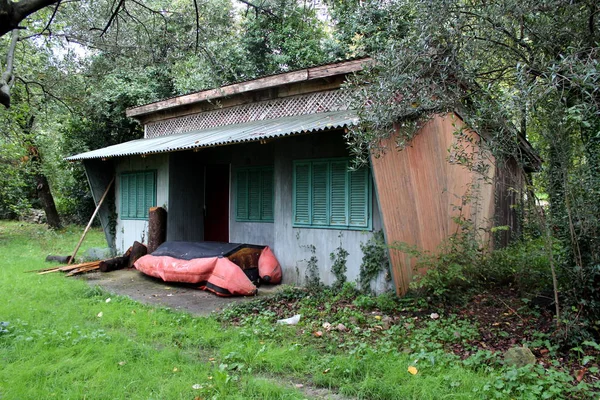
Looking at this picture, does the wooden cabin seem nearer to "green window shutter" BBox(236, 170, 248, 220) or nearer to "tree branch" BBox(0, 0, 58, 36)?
"green window shutter" BBox(236, 170, 248, 220)

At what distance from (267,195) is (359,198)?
232cm

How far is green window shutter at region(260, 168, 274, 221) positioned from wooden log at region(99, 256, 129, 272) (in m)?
3.49

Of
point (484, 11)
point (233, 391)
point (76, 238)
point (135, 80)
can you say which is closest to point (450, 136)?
point (484, 11)

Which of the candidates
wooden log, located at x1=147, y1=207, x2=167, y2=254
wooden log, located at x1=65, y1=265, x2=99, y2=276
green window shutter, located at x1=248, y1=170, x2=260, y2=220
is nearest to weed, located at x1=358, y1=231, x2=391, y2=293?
green window shutter, located at x1=248, y1=170, x2=260, y2=220

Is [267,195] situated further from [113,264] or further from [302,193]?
[113,264]

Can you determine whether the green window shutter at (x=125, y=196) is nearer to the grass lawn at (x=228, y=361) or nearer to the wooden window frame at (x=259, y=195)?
the wooden window frame at (x=259, y=195)

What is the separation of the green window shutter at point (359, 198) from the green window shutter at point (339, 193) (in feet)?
0.35

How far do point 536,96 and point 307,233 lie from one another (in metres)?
4.43

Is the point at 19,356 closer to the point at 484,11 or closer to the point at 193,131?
the point at 484,11

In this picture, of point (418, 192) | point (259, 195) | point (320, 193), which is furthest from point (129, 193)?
point (418, 192)

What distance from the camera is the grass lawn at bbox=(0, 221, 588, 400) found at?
10.9ft

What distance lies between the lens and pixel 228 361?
400 centimetres

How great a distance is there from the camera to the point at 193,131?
9852mm

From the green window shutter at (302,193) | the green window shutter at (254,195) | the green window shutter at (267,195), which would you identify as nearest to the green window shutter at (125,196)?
the green window shutter at (254,195)
